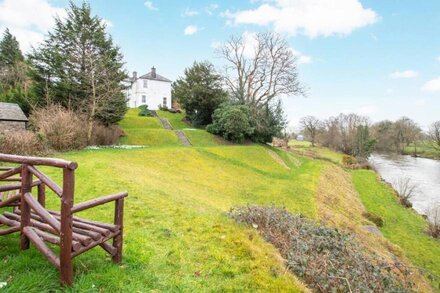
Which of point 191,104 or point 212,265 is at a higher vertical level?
point 191,104

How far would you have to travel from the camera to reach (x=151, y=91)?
4997 cm

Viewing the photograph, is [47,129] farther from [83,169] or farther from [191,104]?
[191,104]

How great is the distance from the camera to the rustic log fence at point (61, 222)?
3170 millimetres

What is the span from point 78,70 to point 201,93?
15874 mm

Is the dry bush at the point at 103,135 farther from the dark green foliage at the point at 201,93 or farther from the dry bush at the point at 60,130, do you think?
the dark green foliage at the point at 201,93

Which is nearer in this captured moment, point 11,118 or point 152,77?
point 11,118

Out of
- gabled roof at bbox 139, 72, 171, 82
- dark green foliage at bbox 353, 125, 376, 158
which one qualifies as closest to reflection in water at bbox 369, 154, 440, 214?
dark green foliage at bbox 353, 125, 376, 158

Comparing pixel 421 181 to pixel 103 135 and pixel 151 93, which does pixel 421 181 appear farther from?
pixel 151 93

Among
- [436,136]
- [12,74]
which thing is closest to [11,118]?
[12,74]

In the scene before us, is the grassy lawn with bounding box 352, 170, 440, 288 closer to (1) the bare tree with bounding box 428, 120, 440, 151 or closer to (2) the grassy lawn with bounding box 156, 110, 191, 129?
(1) the bare tree with bounding box 428, 120, 440, 151

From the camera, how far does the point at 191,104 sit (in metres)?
37.2

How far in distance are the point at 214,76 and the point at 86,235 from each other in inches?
1381

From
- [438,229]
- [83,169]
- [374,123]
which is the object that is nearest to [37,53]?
[83,169]

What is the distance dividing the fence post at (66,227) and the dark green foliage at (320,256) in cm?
384
